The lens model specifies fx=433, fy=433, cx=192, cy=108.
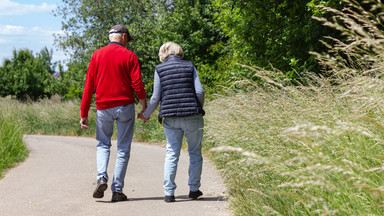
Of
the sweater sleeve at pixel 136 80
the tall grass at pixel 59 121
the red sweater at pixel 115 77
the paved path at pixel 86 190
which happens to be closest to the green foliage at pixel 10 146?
the paved path at pixel 86 190

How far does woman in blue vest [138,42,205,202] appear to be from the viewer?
5477 mm

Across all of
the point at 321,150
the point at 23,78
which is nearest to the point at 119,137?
the point at 321,150

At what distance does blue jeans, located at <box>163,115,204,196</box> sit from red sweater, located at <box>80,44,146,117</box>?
63cm

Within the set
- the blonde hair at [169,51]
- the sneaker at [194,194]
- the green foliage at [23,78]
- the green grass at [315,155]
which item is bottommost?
the green foliage at [23,78]

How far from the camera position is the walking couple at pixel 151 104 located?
5.50 meters

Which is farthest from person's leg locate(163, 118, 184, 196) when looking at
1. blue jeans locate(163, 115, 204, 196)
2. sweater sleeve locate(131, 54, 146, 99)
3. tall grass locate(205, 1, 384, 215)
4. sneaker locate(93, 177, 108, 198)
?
sneaker locate(93, 177, 108, 198)

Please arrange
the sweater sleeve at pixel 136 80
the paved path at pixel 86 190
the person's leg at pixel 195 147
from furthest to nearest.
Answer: the sweater sleeve at pixel 136 80 → the person's leg at pixel 195 147 → the paved path at pixel 86 190

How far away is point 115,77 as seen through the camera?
18.6ft

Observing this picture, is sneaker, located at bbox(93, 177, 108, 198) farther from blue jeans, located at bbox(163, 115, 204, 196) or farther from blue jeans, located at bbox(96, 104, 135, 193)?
blue jeans, located at bbox(163, 115, 204, 196)

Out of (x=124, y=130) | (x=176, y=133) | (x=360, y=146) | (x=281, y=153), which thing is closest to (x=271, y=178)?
(x=281, y=153)

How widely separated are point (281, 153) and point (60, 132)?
1765 cm

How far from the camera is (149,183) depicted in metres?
6.95

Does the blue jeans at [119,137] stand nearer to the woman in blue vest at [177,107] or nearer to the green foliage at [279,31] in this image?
the woman in blue vest at [177,107]

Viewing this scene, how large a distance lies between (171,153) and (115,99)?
3.33 ft
